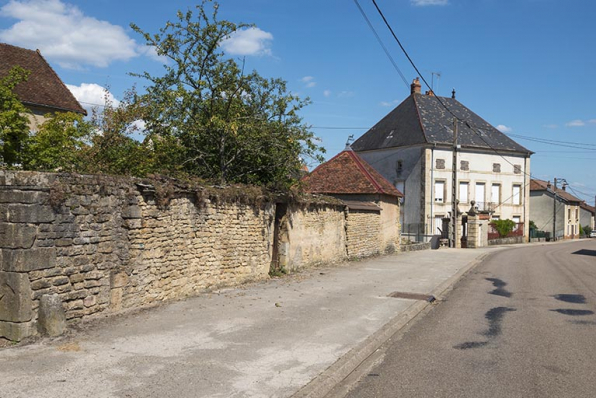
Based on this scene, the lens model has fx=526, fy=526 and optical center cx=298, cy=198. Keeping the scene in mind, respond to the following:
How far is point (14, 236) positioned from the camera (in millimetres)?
6641

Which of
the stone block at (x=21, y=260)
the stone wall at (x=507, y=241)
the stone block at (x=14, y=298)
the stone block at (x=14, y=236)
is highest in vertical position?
the stone block at (x=14, y=236)

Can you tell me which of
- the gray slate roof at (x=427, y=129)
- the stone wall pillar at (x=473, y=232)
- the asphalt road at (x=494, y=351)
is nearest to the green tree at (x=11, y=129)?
the asphalt road at (x=494, y=351)

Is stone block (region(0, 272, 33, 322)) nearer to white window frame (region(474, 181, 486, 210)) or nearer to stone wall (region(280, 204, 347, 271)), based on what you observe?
stone wall (region(280, 204, 347, 271))

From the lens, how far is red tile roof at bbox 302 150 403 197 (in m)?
24.1

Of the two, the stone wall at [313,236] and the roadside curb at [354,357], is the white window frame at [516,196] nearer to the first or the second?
the stone wall at [313,236]

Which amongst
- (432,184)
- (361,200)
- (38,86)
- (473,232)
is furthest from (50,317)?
(432,184)

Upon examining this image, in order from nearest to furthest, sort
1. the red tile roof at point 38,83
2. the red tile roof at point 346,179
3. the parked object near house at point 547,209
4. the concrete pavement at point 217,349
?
the concrete pavement at point 217,349
the red tile roof at point 38,83
the red tile roof at point 346,179
the parked object near house at point 547,209

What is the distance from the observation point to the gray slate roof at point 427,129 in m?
44.5

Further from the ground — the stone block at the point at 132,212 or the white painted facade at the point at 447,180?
the white painted facade at the point at 447,180

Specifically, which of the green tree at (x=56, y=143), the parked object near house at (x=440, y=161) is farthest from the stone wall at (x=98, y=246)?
the parked object near house at (x=440, y=161)

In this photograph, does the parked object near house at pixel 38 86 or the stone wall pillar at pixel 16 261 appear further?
the parked object near house at pixel 38 86

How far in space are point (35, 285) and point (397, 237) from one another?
68.1ft

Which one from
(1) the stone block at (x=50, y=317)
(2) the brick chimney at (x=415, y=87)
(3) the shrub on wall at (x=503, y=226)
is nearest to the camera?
(1) the stone block at (x=50, y=317)

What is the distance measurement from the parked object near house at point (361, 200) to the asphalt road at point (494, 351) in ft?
28.3
